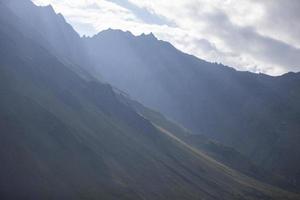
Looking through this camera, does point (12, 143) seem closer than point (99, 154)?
Yes

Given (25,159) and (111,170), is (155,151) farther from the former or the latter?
(25,159)

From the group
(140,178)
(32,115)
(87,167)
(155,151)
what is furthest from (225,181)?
(32,115)

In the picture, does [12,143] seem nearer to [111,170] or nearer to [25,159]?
[25,159]

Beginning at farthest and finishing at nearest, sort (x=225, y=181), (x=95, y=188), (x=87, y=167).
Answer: (x=225, y=181) → (x=87, y=167) → (x=95, y=188)

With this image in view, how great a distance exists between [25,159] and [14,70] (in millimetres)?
63265

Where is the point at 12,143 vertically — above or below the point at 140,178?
below

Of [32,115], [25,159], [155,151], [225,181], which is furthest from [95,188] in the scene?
A: [225,181]

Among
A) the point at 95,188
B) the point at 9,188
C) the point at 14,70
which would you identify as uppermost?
the point at 14,70

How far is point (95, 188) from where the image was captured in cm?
12100

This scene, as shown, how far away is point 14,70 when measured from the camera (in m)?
168

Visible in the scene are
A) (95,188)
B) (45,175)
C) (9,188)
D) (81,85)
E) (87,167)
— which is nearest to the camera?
(9,188)

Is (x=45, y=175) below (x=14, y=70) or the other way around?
below

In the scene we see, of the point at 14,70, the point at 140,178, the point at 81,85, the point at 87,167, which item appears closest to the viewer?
the point at 87,167

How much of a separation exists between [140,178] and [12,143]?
44063 millimetres
